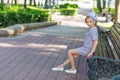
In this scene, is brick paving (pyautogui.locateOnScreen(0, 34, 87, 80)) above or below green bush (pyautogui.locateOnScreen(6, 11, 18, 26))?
below

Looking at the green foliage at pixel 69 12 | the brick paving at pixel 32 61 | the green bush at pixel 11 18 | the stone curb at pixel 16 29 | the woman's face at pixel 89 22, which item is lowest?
the green foliage at pixel 69 12

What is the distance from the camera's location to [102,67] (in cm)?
564

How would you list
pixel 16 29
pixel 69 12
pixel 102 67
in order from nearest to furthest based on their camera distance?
pixel 102 67 < pixel 16 29 < pixel 69 12

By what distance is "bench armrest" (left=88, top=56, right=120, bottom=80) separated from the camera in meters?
5.50

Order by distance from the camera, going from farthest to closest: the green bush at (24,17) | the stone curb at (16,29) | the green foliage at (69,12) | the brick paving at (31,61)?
the green foliage at (69,12) → the green bush at (24,17) → the stone curb at (16,29) → the brick paving at (31,61)

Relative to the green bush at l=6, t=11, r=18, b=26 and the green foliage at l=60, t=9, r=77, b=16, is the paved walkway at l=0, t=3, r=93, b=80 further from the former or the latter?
the green foliage at l=60, t=9, r=77, b=16

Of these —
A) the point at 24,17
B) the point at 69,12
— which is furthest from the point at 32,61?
the point at 69,12

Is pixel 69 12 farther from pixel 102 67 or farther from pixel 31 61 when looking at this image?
pixel 102 67

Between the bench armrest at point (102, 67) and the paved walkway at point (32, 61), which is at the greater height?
the bench armrest at point (102, 67)

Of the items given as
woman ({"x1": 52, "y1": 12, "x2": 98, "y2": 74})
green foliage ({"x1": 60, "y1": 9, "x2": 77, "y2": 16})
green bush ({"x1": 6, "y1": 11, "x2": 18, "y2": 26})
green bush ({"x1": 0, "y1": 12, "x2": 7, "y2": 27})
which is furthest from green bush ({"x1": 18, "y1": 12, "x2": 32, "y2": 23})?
green foliage ({"x1": 60, "y1": 9, "x2": 77, "y2": 16})

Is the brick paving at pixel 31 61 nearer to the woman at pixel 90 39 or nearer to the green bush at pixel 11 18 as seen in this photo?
the woman at pixel 90 39

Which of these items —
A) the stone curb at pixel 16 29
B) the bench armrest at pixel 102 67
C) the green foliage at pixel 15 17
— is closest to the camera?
the bench armrest at pixel 102 67

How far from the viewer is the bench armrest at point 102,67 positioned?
18.0ft

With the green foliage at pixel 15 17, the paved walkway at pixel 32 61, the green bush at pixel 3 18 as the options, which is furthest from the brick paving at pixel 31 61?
the green foliage at pixel 15 17
